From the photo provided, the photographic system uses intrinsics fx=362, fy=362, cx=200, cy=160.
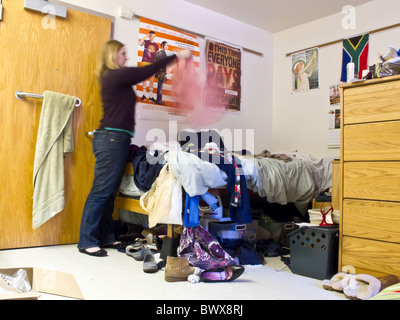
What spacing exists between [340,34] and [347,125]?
2087 mm

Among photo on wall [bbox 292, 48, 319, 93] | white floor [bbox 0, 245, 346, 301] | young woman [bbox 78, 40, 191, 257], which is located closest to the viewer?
white floor [bbox 0, 245, 346, 301]

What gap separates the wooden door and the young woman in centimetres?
32

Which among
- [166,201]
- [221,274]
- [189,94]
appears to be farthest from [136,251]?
[189,94]

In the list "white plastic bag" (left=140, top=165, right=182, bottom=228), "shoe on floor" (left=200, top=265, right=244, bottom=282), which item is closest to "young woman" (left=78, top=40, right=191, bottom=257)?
"white plastic bag" (left=140, top=165, right=182, bottom=228)

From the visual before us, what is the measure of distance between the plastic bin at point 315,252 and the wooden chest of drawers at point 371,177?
7cm

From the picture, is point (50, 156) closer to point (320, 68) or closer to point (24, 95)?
point (24, 95)

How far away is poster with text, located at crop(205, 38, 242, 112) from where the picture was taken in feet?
11.6

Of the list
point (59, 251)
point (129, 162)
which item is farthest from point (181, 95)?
point (59, 251)

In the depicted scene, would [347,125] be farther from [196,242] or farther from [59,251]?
[59,251]

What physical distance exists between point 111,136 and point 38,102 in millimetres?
622

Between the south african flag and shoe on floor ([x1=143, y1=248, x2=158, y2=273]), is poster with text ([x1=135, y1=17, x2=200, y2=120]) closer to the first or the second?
shoe on floor ([x1=143, y1=248, x2=158, y2=273])
